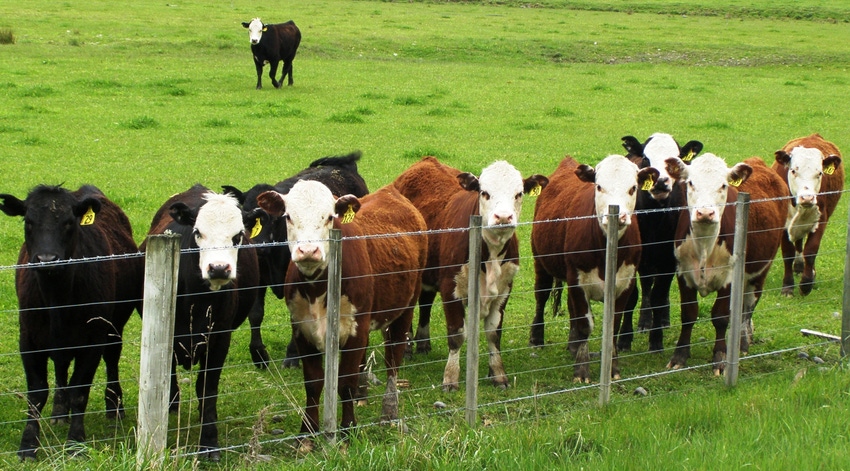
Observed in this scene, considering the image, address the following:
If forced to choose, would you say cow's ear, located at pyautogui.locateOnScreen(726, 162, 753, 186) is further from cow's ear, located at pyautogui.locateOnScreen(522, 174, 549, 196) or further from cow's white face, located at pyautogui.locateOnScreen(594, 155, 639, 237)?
cow's ear, located at pyautogui.locateOnScreen(522, 174, 549, 196)

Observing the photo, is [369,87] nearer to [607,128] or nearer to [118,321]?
[607,128]

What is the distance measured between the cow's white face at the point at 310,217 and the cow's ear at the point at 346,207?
0.05 metres

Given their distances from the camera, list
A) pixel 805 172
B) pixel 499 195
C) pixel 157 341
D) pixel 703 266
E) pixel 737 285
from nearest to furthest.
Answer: pixel 157 341
pixel 737 285
pixel 499 195
pixel 703 266
pixel 805 172

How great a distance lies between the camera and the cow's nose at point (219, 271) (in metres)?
6.86

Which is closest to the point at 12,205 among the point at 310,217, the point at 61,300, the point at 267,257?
the point at 61,300

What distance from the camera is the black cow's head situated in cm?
692

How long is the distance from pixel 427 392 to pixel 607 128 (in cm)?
1436

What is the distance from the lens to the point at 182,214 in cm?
759

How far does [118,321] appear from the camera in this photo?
7.91m

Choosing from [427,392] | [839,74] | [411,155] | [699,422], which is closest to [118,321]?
[427,392]

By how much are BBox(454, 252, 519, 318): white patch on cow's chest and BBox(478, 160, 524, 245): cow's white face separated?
0.25 meters

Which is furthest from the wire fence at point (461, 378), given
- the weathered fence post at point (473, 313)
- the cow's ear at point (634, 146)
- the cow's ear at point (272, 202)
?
the cow's ear at point (634, 146)

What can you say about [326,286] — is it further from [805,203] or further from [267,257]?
[805,203]

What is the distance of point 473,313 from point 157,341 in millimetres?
2108
